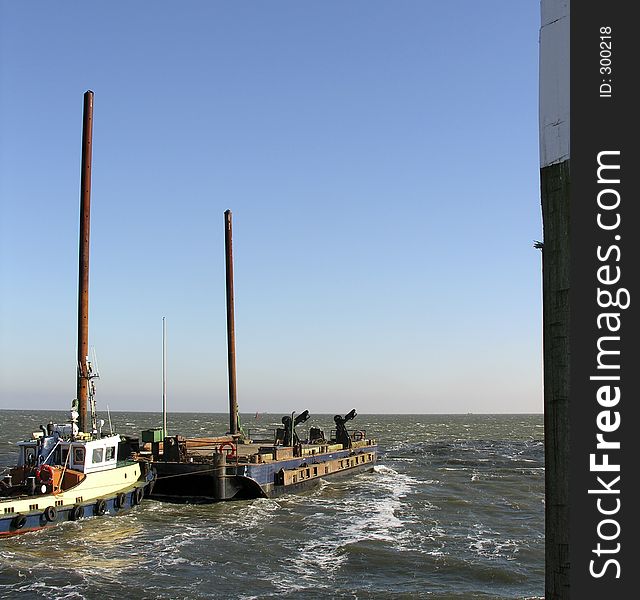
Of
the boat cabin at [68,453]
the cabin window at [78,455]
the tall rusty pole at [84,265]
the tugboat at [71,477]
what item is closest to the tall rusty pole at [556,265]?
the tugboat at [71,477]

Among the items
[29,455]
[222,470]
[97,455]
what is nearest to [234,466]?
[222,470]

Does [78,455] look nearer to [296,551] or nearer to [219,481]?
[219,481]

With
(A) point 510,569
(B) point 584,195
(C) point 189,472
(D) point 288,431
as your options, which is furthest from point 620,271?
(D) point 288,431

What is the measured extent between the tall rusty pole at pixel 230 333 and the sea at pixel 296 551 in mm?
10955

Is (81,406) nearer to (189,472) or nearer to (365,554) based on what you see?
(189,472)

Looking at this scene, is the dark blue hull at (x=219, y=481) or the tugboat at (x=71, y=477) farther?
the dark blue hull at (x=219, y=481)

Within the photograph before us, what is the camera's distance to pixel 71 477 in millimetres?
31406

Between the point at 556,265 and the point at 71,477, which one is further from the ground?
the point at 556,265

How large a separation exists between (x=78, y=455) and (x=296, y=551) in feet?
35.0

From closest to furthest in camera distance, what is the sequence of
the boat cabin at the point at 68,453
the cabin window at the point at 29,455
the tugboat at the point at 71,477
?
1. the tugboat at the point at 71,477
2. the boat cabin at the point at 68,453
3. the cabin window at the point at 29,455

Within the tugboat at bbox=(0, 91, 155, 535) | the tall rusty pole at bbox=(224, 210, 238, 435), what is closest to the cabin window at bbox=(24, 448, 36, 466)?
the tugboat at bbox=(0, 91, 155, 535)

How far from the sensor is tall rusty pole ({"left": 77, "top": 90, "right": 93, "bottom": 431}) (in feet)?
120

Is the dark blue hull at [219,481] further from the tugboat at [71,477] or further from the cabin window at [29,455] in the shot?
the cabin window at [29,455]

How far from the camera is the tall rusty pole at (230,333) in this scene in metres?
52.6
